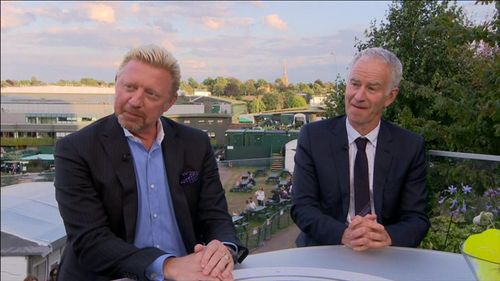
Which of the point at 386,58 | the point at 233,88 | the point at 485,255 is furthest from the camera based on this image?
the point at 233,88

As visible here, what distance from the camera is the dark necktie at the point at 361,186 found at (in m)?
1.96

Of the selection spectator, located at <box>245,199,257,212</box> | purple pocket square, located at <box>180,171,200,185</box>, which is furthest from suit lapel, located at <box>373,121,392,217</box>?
spectator, located at <box>245,199,257,212</box>

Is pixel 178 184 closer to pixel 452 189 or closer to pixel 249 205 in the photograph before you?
pixel 452 189

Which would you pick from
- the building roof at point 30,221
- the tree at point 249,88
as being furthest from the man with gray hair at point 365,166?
the tree at point 249,88

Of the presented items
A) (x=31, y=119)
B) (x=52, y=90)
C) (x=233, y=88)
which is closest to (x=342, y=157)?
(x=233, y=88)

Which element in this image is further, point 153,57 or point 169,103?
point 169,103

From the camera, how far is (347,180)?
197 centimetres

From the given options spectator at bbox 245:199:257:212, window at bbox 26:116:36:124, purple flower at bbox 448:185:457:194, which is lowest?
window at bbox 26:116:36:124

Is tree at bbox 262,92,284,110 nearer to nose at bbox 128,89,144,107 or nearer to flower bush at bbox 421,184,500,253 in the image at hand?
flower bush at bbox 421,184,500,253

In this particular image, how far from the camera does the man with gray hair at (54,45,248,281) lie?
144 cm

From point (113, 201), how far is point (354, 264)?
0.78 metres

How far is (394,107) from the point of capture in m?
4.85

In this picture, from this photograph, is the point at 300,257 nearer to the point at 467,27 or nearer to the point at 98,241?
the point at 98,241

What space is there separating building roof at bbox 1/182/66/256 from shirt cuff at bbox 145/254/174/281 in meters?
4.91
